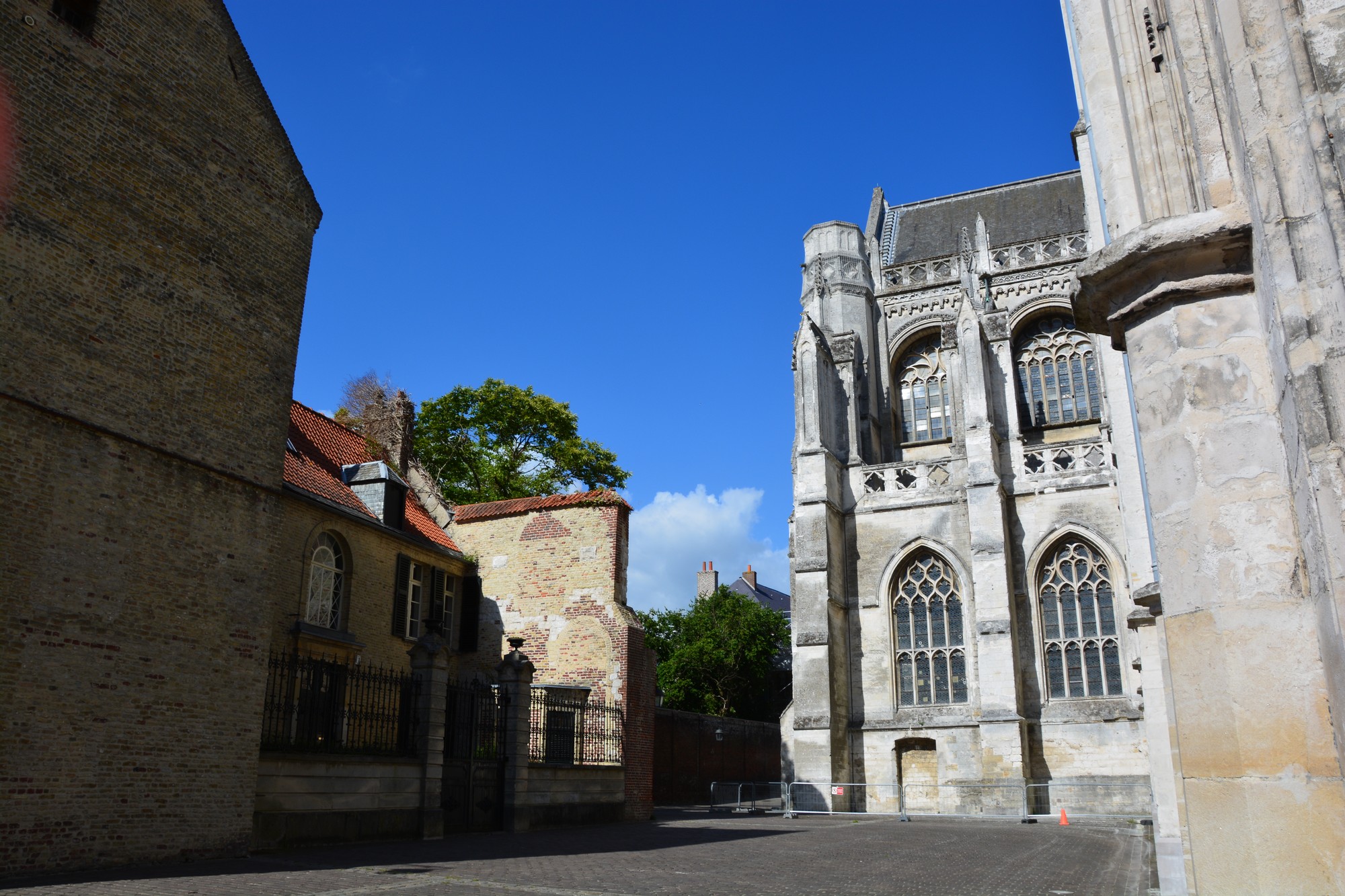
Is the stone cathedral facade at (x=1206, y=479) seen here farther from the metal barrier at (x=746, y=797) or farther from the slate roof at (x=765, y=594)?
the slate roof at (x=765, y=594)

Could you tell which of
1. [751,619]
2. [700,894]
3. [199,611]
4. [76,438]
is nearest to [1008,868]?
[700,894]

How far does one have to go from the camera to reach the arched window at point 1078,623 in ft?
78.1

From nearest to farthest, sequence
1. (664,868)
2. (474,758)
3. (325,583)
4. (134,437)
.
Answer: (664,868), (134,437), (474,758), (325,583)

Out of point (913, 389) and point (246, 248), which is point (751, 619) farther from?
point (246, 248)

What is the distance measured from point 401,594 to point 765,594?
4791cm

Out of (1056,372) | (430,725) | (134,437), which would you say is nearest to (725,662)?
(1056,372)

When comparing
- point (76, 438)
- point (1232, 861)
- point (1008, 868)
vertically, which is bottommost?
point (1008, 868)

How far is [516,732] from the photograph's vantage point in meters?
16.3

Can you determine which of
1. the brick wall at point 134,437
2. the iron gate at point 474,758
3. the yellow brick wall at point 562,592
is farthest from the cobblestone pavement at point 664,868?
the yellow brick wall at point 562,592

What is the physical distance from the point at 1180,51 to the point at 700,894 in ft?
22.8

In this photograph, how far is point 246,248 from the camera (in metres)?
12.6

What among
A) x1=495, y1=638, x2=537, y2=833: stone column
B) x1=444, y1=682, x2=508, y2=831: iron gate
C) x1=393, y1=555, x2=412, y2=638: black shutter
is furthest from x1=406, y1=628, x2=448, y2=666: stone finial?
x1=393, y1=555, x2=412, y2=638: black shutter

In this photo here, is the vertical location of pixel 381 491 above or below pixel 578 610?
above

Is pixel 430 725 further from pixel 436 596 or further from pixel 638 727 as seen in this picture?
pixel 436 596
